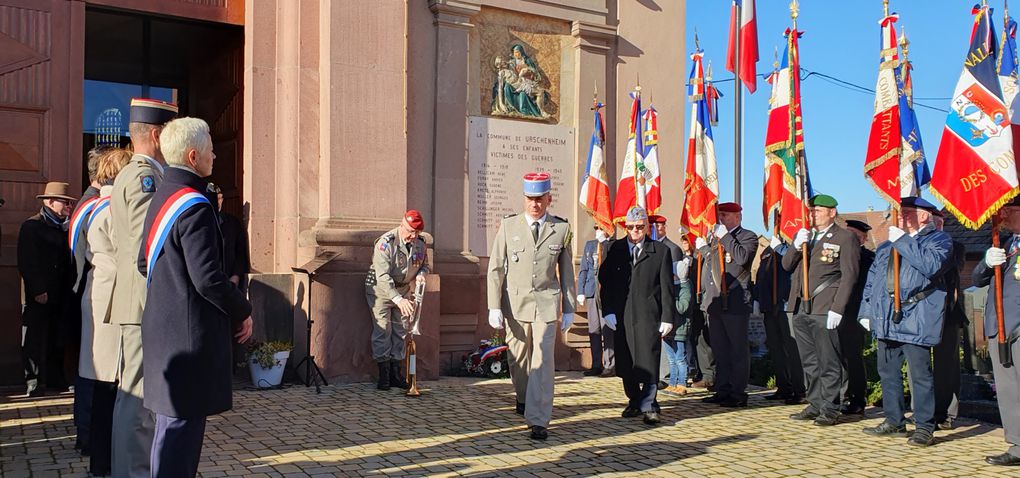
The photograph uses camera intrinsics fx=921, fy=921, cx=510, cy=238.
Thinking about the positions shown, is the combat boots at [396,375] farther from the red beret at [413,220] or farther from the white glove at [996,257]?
the white glove at [996,257]

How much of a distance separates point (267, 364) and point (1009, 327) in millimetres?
6713

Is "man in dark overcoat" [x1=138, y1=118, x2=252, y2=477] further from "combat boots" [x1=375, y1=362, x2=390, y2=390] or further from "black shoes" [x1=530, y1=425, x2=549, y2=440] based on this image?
"combat boots" [x1=375, y1=362, x2=390, y2=390]

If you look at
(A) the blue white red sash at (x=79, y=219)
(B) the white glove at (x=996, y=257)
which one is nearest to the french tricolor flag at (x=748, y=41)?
(B) the white glove at (x=996, y=257)

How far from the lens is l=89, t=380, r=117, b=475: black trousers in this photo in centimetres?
539

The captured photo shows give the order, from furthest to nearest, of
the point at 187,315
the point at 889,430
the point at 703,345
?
the point at 703,345, the point at 889,430, the point at 187,315

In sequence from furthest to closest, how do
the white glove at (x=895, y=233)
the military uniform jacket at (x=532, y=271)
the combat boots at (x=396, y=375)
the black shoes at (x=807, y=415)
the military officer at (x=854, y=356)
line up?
1. the combat boots at (x=396, y=375)
2. the military officer at (x=854, y=356)
3. the black shoes at (x=807, y=415)
4. the military uniform jacket at (x=532, y=271)
5. the white glove at (x=895, y=233)

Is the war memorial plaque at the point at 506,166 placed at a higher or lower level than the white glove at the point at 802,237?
higher

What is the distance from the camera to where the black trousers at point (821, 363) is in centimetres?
809

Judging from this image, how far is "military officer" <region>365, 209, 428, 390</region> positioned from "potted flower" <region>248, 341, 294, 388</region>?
3.15ft

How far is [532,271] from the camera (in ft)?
24.6

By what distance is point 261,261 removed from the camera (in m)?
10.6

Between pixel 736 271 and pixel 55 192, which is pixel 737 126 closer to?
pixel 736 271

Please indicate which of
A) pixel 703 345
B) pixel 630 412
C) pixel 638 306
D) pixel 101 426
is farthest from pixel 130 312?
pixel 703 345

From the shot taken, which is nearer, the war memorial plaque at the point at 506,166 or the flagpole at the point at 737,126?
the war memorial plaque at the point at 506,166
